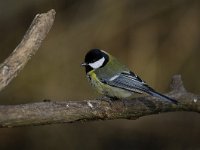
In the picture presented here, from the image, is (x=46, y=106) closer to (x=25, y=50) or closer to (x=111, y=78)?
(x=25, y=50)

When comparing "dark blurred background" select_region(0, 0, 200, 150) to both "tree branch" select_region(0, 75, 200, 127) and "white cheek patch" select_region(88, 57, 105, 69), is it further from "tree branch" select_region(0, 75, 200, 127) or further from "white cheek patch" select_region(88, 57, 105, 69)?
"tree branch" select_region(0, 75, 200, 127)

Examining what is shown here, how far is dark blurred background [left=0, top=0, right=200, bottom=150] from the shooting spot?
618 centimetres

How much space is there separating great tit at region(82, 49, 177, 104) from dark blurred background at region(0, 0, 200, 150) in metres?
2.19

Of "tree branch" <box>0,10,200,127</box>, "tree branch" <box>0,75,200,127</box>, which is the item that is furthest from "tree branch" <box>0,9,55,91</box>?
"tree branch" <box>0,75,200,127</box>

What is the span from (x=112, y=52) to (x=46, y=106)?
3.35 metres

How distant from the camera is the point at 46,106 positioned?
3125 millimetres

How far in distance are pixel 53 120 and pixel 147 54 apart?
3.37m

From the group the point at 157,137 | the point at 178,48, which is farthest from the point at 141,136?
the point at 178,48

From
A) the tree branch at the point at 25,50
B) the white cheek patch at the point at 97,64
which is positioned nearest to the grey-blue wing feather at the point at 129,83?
the white cheek patch at the point at 97,64

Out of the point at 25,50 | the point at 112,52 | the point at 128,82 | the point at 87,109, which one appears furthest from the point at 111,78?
the point at 112,52

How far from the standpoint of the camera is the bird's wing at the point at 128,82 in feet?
12.4

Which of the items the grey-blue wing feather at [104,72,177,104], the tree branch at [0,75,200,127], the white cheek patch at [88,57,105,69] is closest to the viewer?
the tree branch at [0,75,200,127]

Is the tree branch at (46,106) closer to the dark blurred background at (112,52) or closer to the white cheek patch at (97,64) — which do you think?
the white cheek patch at (97,64)

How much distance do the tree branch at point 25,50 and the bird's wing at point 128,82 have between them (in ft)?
2.57
